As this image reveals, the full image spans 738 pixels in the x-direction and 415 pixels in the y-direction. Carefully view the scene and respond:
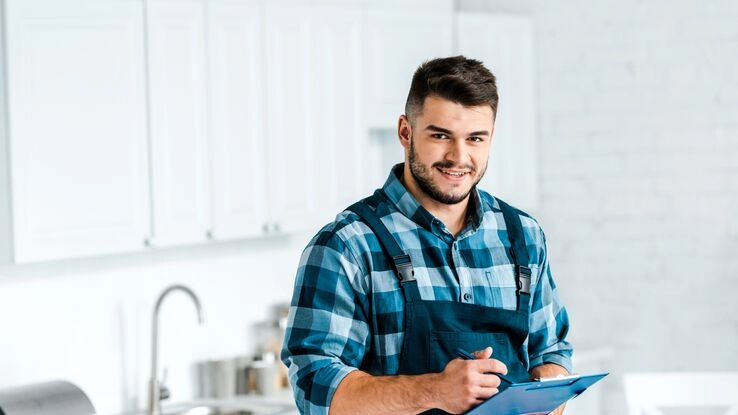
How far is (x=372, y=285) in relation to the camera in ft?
7.25

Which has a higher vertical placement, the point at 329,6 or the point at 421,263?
the point at 329,6

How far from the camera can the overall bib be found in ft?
7.24

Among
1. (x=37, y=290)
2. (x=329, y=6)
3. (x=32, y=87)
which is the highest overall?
(x=329, y=6)

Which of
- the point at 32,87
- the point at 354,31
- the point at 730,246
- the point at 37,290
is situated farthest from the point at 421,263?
the point at 730,246

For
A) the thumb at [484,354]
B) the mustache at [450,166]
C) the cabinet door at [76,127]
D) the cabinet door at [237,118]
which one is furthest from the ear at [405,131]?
the cabinet door at [237,118]

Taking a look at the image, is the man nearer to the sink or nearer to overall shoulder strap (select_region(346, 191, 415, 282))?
overall shoulder strap (select_region(346, 191, 415, 282))

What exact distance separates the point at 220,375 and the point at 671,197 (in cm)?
195

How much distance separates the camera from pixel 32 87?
329 centimetres

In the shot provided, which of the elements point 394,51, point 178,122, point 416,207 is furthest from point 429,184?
point 394,51

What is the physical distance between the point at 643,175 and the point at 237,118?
180 centimetres

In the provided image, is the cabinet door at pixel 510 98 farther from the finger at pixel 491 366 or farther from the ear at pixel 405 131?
the finger at pixel 491 366

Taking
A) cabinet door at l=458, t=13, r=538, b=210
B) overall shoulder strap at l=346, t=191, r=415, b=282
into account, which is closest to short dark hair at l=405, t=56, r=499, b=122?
overall shoulder strap at l=346, t=191, r=415, b=282

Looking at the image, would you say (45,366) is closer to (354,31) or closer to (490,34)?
(354,31)

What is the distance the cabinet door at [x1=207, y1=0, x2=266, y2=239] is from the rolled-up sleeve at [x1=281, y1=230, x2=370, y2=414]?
1687 millimetres
